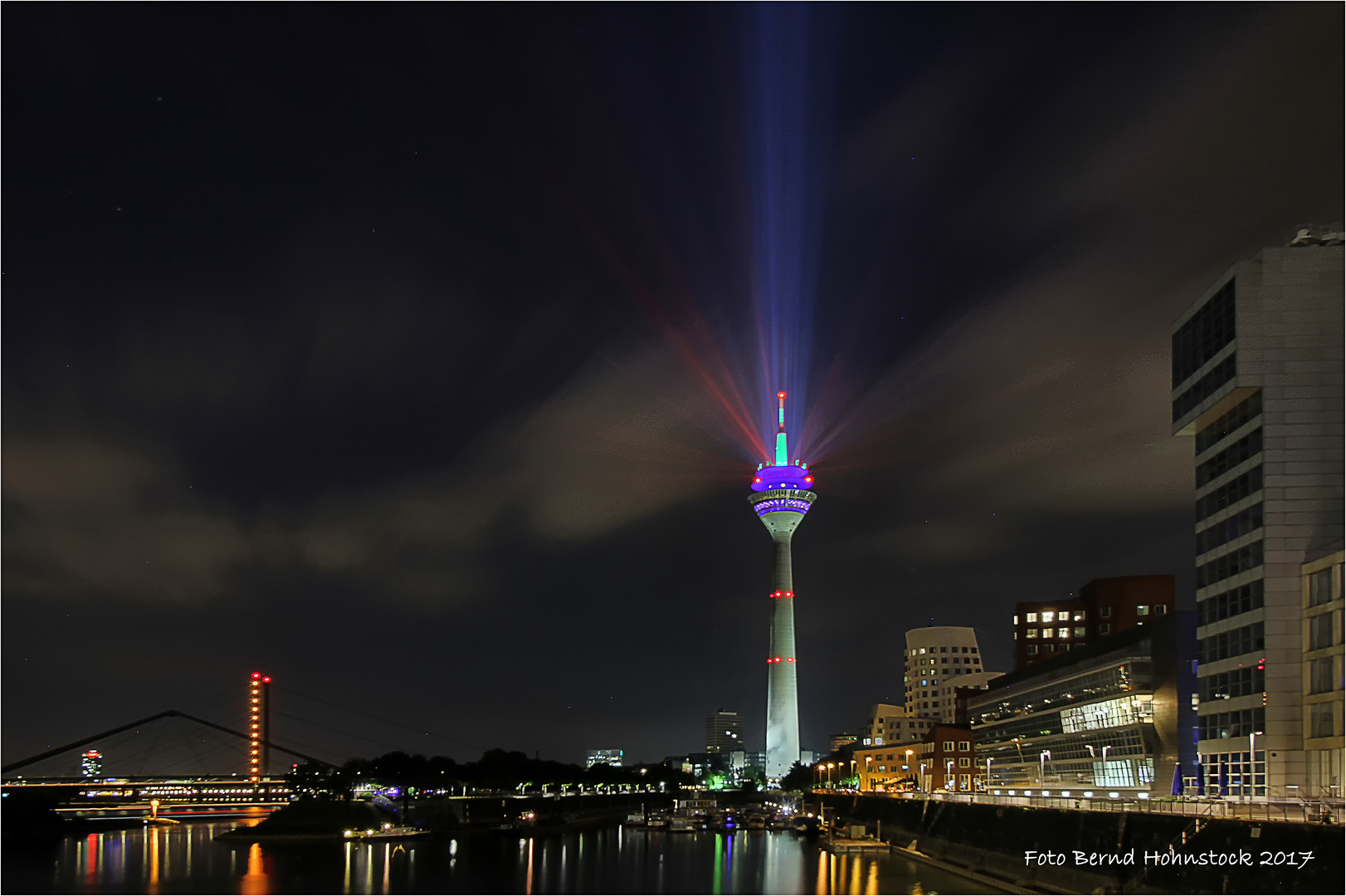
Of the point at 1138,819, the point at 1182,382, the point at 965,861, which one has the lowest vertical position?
the point at 965,861

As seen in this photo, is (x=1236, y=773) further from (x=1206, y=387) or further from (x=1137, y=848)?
(x=1206, y=387)

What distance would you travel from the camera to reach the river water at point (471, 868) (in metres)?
87.0

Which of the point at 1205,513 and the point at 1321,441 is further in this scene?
the point at 1205,513

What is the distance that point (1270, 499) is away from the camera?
A: 70.7 m

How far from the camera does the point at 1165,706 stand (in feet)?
320

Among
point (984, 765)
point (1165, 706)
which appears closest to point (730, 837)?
point (984, 765)

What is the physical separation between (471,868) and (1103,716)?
57.3m

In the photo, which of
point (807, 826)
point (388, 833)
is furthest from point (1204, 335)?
point (388, 833)

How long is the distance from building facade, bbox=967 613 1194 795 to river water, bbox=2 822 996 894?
21805mm

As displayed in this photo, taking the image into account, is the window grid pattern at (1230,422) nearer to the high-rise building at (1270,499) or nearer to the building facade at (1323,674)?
the high-rise building at (1270,499)

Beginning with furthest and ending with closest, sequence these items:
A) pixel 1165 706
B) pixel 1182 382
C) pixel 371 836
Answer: pixel 371 836 → pixel 1165 706 → pixel 1182 382

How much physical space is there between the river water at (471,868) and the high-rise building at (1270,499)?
62.3 ft

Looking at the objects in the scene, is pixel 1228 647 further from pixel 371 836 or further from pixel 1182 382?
pixel 371 836

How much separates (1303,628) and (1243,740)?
7.73 m
